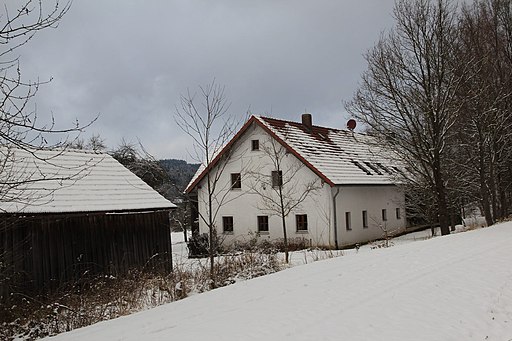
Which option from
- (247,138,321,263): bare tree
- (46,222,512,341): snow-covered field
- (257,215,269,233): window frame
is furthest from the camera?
(257,215,269,233): window frame

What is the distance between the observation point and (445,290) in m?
9.80

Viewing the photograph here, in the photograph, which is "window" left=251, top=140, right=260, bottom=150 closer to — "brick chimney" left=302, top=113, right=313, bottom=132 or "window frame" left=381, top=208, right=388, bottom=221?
A: "brick chimney" left=302, top=113, right=313, bottom=132

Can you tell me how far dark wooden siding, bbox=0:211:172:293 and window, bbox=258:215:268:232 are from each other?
948 centimetres

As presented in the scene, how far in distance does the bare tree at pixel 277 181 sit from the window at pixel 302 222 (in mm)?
539

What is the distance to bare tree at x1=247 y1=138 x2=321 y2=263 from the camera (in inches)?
1053

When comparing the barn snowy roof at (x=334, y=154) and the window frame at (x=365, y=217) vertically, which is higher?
the barn snowy roof at (x=334, y=154)

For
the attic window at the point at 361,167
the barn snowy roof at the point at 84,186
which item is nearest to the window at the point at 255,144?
the attic window at the point at 361,167

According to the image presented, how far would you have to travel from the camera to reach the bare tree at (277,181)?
26.7 metres

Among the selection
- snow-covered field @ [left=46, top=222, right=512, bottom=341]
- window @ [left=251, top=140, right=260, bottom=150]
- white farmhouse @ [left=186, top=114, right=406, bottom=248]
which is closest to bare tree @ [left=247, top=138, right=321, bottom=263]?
white farmhouse @ [left=186, top=114, right=406, bottom=248]

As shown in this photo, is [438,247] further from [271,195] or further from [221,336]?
[271,195]

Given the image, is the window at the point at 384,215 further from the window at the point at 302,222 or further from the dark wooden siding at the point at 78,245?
the dark wooden siding at the point at 78,245

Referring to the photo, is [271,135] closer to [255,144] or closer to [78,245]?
[255,144]

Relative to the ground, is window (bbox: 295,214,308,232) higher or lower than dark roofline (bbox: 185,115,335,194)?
lower

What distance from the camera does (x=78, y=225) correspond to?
1628 centimetres
